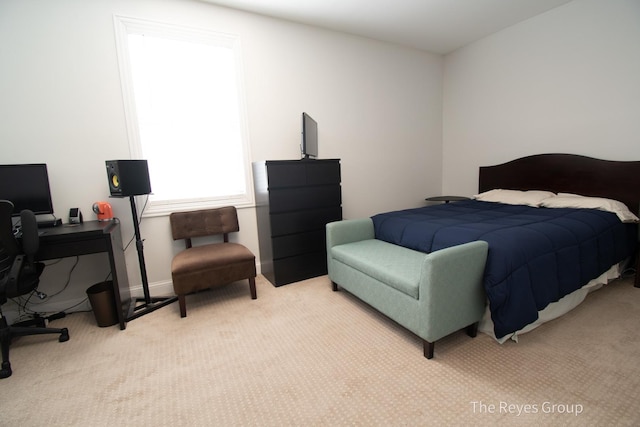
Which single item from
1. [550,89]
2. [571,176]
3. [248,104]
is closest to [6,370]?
[248,104]

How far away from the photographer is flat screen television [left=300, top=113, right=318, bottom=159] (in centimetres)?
282

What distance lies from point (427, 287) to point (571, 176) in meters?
2.74

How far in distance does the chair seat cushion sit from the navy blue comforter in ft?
4.33

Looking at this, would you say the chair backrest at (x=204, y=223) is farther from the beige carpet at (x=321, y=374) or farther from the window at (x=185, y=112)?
the beige carpet at (x=321, y=374)

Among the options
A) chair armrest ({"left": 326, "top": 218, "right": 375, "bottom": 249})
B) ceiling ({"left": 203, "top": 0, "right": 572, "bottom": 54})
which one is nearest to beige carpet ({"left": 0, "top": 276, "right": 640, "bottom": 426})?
chair armrest ({"left": 326, "top": 218, "right": 375, "bottom": 249})

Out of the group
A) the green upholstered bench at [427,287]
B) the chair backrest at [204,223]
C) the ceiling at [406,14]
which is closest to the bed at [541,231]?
the green upholstered bench at [427,287]

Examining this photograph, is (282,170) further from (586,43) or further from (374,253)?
(586,43)

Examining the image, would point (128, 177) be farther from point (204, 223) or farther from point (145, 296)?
point (145, 296)

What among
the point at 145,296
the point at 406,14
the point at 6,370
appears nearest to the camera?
the point at 6,370

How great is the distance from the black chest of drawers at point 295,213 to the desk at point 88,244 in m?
1.25

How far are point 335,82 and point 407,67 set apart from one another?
50.2 inches

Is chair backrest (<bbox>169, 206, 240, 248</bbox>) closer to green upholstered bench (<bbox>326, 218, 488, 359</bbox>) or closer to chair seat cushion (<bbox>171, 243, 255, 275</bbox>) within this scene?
chair seat cushion (<bbox>171, 243, 255, 275</bbox>)

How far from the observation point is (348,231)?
261 cm

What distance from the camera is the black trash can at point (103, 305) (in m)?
2.17
